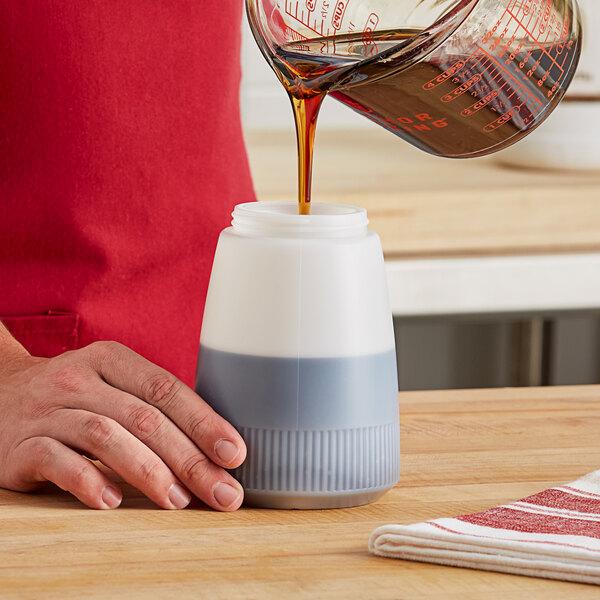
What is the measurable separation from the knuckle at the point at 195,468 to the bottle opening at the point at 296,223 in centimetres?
14

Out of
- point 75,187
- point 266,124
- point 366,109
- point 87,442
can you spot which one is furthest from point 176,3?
point 266,124

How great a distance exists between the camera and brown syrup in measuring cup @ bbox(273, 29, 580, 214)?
646 mm

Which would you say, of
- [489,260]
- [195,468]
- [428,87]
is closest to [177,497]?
[195,468]

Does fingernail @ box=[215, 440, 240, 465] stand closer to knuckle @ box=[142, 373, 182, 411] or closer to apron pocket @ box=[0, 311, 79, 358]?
knuckle @ box=[142, 373, 182, 411]

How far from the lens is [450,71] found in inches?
25.3

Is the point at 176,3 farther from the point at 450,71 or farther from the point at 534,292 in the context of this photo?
the point at 534,292

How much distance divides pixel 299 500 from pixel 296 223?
0.55ft

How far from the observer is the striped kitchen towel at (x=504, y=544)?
21.5 inches

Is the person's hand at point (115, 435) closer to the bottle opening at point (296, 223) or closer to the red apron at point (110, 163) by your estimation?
the bottle opening at point (296, 223)

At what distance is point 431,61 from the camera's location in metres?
0.64

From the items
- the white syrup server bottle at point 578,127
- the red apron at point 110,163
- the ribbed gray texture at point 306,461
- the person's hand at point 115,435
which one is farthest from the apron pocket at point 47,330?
the white syrup server bottle at point 578,127

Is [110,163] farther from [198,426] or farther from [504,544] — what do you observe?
[504,544]

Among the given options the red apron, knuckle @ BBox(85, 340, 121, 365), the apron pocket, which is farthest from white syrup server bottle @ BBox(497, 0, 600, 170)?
knuckle @ BBox(85, 340, 121, 365)

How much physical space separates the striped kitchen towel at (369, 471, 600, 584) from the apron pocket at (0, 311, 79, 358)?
1.81 ft
